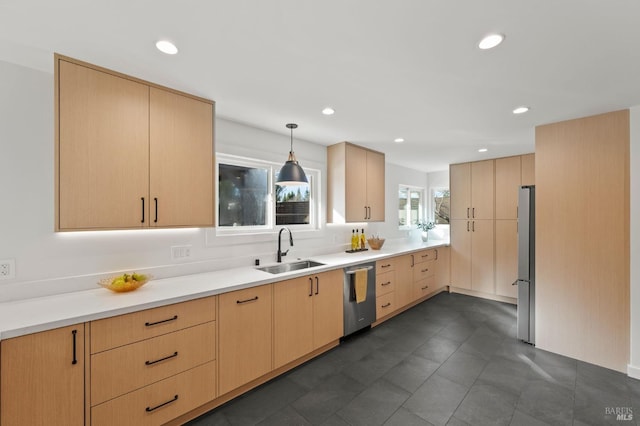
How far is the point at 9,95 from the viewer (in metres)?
1.76

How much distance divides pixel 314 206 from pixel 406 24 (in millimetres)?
2553

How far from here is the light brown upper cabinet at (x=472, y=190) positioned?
468cm

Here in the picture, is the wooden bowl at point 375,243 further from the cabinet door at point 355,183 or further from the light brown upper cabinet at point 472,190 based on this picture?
the light brown upper cabinet at point 472,190

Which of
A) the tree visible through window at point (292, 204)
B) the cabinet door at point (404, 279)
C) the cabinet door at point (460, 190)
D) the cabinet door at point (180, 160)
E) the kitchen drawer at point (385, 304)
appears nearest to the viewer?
the cabinet door at point (180, 160)

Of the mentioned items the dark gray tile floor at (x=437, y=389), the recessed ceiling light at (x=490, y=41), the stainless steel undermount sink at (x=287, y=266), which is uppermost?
the recessed ceiling light at (x=490, y=41)

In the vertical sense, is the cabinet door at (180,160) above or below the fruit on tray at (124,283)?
above

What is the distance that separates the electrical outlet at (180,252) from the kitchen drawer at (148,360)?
752 mm

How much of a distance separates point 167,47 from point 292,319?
2265mm

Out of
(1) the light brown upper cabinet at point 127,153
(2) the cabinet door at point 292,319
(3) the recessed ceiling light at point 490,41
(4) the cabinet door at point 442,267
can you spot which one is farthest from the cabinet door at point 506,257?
(1) the light brown upper cabinet at point 127,153

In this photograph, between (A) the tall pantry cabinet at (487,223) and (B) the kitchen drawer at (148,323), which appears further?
(A) the tall pantry cabinet at (487,223)

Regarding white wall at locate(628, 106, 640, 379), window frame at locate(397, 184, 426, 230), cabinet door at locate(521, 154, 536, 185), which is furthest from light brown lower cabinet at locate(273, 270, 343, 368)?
cabinet door at locate(521, 154, 536, 185)

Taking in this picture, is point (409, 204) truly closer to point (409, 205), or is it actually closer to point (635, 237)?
point (409, 205)

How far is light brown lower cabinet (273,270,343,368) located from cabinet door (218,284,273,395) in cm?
9

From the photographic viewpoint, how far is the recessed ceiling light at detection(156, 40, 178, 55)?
5.15ft
